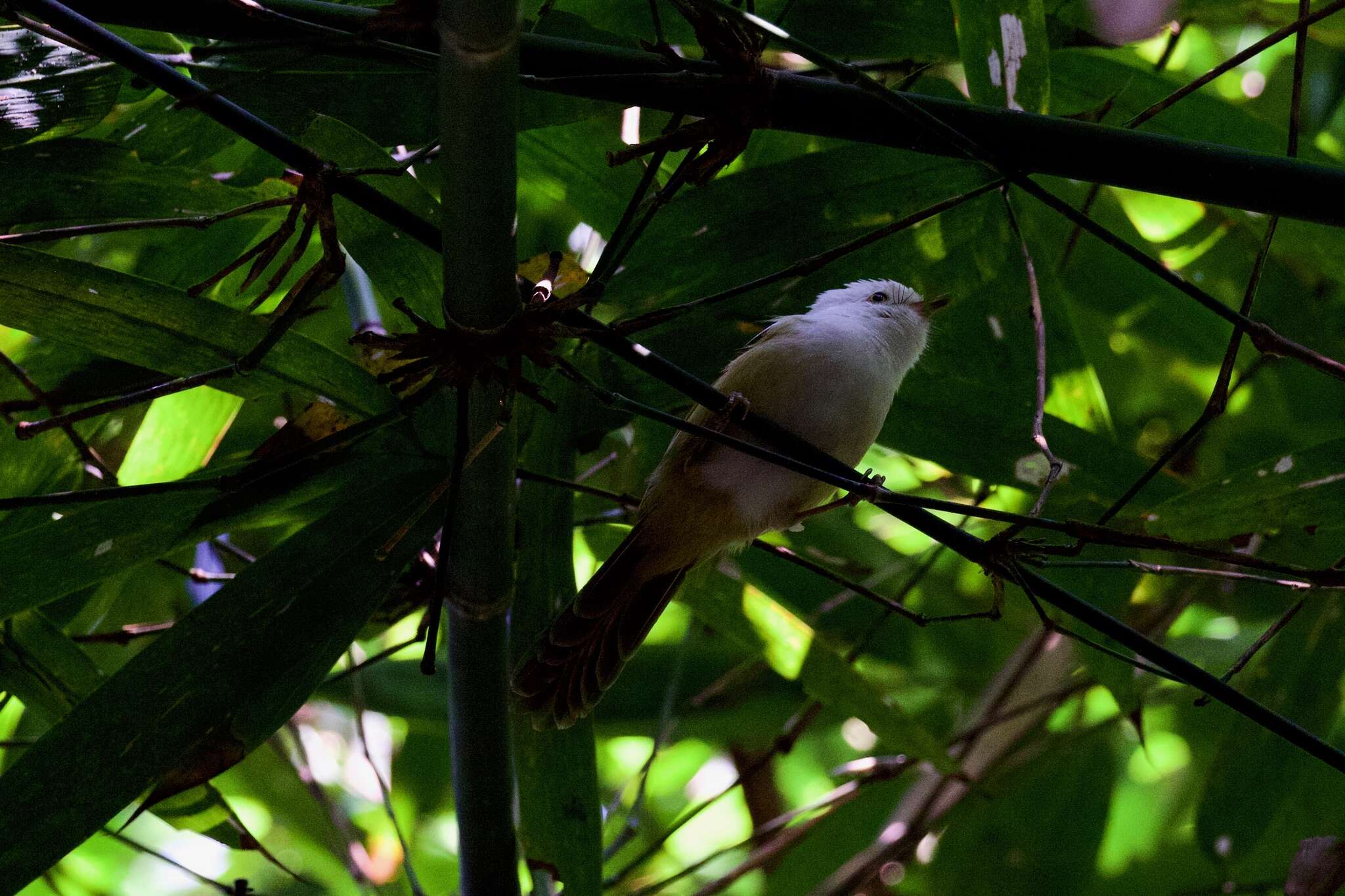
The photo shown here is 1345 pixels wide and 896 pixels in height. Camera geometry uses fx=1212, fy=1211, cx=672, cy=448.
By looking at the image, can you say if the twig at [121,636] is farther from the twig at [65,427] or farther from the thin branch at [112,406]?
the thin branch at [112,406]

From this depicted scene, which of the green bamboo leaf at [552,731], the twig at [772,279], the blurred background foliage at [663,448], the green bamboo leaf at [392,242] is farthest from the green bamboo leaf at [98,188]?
the twig at [772,279]

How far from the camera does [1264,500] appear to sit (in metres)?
1.65

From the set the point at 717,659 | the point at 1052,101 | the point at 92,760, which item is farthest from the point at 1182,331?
the point at 92,760

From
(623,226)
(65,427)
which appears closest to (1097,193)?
(623,226)

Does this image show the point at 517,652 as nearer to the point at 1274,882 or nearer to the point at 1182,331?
the point at 1274,882

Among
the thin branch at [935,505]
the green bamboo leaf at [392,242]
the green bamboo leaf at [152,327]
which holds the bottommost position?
the thin branch at [935,505]

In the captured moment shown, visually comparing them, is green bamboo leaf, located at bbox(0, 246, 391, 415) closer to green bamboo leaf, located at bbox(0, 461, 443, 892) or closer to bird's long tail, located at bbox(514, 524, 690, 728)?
green bamboo leaf, located at bbox(0, 461, 443, 892)

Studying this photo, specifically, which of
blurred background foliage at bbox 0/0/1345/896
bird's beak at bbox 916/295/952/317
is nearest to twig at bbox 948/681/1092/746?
blurred background foliage at bbox 0/0/1345/896

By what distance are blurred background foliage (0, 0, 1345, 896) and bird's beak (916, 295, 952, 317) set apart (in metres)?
0.10

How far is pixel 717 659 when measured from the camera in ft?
9.21

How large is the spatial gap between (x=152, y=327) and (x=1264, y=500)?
4.77 feet

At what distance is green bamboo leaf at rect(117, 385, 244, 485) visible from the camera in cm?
192

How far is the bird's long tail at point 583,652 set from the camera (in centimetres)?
172

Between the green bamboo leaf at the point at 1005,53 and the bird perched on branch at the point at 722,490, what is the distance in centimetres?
46
